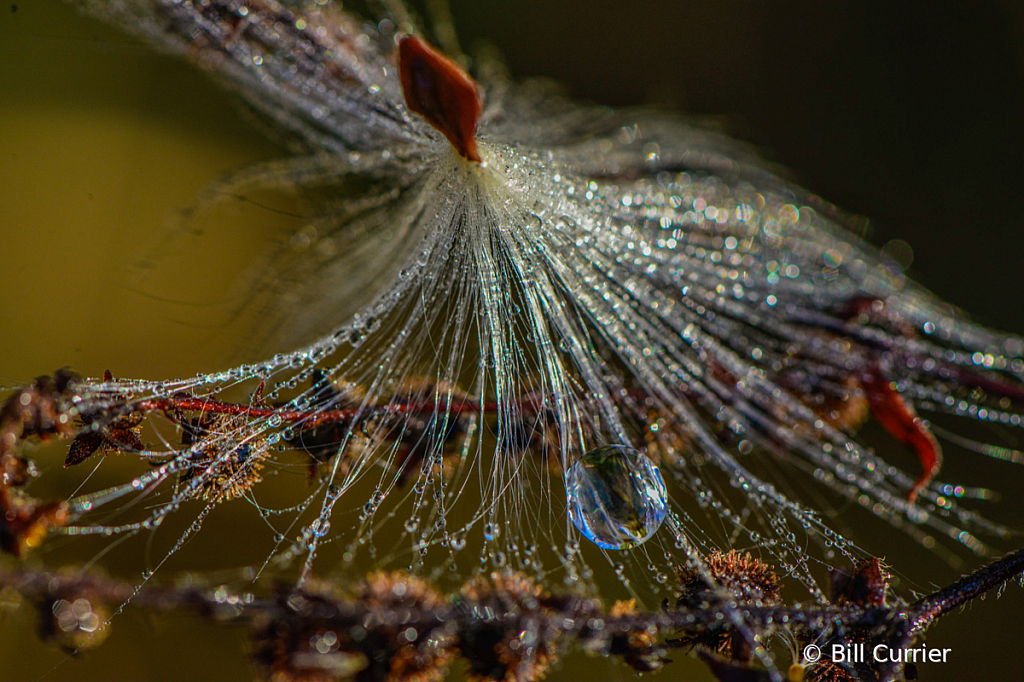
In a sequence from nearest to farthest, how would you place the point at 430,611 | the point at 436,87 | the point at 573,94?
Answer: the point at 430,611 → the point at 436,87 → the point at 573,94

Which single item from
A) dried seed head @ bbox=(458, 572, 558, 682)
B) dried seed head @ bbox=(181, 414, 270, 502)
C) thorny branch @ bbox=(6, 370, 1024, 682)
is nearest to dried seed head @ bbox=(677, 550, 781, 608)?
thorny branch @ bbox=(6, 370, 1024, 682)

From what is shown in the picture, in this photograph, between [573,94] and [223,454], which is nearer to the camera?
[223,454]

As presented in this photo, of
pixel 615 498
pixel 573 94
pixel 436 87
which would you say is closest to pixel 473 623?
pixel 615 498

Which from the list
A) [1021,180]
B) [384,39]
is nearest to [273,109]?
[384,39]

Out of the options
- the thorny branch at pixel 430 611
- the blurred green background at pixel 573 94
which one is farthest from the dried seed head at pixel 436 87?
the blurred green background at pixel 573 94

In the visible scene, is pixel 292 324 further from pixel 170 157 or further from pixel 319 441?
pixel 170 157

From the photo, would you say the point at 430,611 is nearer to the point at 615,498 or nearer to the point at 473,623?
the point at 473,623

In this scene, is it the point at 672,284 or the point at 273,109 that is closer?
the point at 672,284

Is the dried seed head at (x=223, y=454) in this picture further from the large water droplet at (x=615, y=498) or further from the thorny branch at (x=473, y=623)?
the large water droplet at (x=615, y=498)
